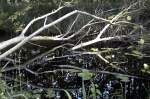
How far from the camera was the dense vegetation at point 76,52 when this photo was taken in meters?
4.28

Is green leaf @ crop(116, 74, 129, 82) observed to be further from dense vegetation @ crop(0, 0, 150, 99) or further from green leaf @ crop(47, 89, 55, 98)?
green leaf @ crop(47, 89, 55, 98)

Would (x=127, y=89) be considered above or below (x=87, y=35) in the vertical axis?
below

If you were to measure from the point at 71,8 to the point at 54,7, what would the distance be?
38 centimetres

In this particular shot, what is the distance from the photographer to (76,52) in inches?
238

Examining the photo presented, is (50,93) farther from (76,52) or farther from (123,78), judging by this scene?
(76,52)

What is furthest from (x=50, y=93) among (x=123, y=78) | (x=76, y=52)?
(x=76, y=52)

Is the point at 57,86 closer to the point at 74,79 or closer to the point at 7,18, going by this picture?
the point at 74,79

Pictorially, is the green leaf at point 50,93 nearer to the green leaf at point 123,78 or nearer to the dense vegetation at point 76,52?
the dense vegetation at point 76,52

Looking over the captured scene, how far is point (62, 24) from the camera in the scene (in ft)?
23.7

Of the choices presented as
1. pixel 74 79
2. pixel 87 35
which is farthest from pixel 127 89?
pixel 87 35

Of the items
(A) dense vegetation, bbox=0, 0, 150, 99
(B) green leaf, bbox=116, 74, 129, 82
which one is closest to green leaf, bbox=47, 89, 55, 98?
(A) dense vegetation, bbox=0, 0, 150, 99

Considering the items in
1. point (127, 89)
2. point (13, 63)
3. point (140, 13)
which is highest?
point (140, 13)

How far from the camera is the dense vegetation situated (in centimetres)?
428

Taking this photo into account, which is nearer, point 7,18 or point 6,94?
point 6,94
